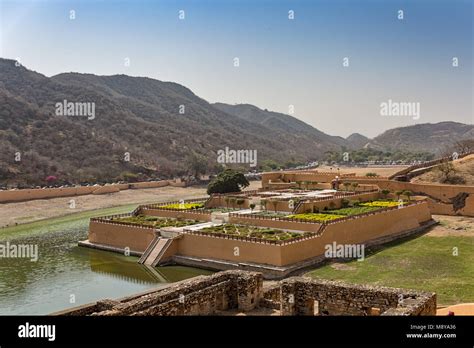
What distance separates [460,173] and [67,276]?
35055mm

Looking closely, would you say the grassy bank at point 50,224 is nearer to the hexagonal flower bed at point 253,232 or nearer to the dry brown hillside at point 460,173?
the hexagonal flower bed at point 253,232

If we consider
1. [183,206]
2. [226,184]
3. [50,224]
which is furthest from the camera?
[226,184]

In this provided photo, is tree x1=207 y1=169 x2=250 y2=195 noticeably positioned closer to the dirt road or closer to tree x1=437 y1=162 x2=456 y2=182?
the dirt road

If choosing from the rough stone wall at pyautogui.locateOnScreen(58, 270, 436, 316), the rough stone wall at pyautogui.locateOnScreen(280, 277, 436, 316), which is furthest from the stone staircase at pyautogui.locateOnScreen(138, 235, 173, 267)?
the rough stone wall at pyautogui.locateOnScreen(280, 277, 436, 316)

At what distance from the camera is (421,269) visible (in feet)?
70.0

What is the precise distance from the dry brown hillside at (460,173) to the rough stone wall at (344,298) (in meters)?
37.2

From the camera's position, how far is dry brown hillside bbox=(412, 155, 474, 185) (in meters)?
42.9

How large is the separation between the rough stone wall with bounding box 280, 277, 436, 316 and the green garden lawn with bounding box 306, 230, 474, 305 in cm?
830

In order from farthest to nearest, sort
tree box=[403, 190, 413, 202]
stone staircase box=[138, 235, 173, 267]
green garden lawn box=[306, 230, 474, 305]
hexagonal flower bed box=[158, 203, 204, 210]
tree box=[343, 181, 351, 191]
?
tree box=[343, 181, 351, 191]
tree box=[403, 190, 413, 202]
hexagonal flower bed box=[158, 203, 204, 210]
stone staircase box=[138, 235, 173, 267]
green garden lawn box=[306, 230, 474, 305]

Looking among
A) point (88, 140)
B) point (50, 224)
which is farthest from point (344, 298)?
point (88, 140)

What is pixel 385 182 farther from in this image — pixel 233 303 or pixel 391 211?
pixel 233 303

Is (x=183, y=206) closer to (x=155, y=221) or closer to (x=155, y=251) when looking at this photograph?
(x=155, y=221)

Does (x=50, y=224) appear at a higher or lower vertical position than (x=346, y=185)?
lower
